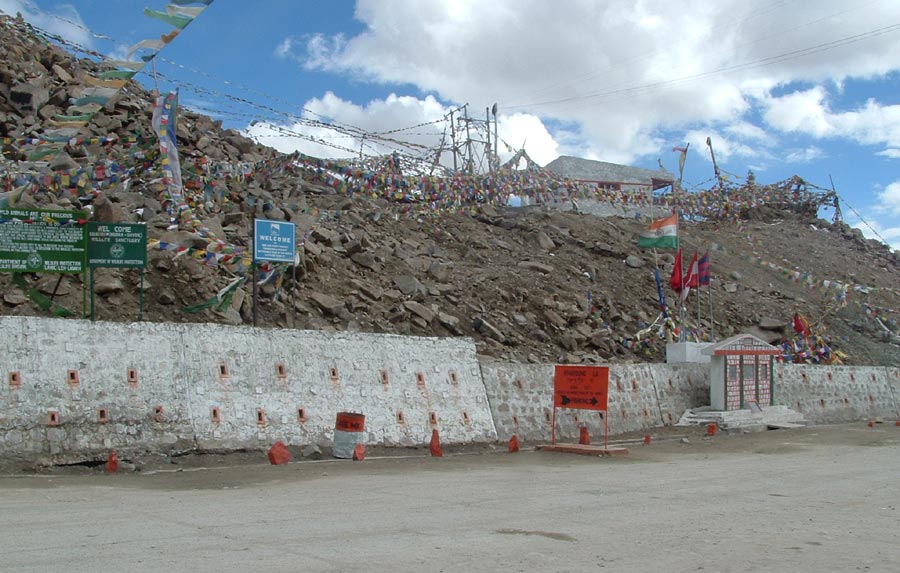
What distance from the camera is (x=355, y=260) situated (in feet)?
90.0

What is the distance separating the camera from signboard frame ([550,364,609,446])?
1911 cm

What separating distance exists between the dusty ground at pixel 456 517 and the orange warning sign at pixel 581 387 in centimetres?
260

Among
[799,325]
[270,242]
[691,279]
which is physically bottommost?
[799,325]

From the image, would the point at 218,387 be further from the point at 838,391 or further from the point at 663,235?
the point at 838,391

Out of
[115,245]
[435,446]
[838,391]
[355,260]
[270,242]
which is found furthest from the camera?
[838,391]

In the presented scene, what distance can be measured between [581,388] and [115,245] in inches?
431

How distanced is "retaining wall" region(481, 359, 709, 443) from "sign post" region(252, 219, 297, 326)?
230 inches

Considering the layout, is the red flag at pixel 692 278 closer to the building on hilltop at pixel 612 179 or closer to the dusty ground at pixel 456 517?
the dusty ground at pixel 456 517

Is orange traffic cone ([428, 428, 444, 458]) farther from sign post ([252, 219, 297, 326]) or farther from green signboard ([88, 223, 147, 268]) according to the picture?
green signboard ([88, 223, 147, 268])

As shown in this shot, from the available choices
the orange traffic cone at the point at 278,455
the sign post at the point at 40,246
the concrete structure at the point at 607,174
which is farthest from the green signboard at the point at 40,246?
the concrete structure at the point at 607,174

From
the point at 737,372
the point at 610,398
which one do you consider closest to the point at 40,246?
the point at 610,398

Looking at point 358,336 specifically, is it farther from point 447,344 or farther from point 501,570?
point 501,570

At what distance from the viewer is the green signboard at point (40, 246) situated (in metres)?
14.8

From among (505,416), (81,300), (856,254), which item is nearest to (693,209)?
(856,254)
